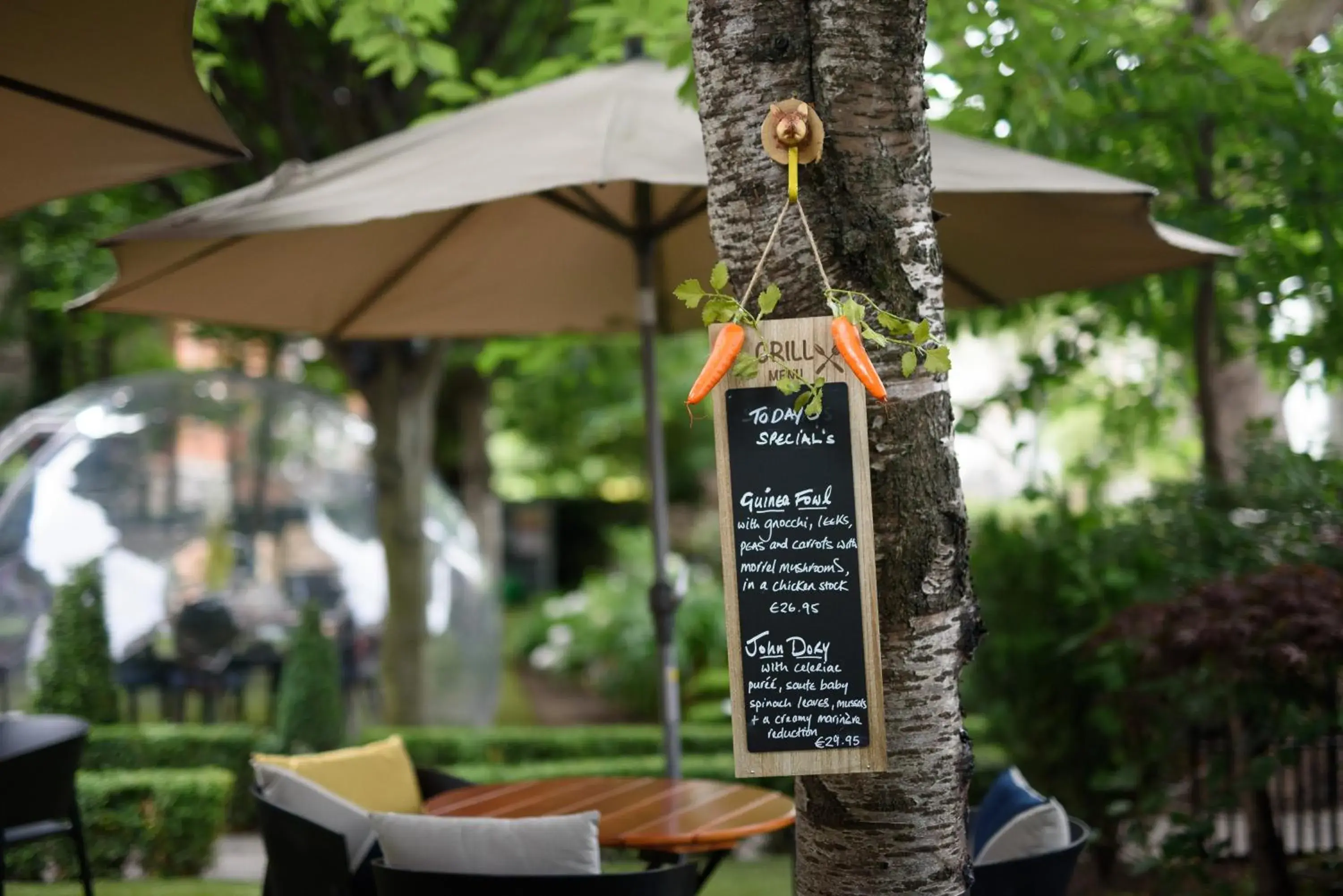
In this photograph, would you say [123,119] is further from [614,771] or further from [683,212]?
[614,771]

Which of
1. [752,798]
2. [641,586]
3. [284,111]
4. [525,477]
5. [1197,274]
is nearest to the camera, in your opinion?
[752,798]

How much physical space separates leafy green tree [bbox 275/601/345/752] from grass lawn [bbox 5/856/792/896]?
124 centimetres

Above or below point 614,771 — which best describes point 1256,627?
above

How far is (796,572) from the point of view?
2.40m

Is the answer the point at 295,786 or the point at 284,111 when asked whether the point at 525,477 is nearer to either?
the point at 284,111

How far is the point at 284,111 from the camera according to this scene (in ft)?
28.5

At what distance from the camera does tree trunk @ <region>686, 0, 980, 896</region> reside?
249 centimetres

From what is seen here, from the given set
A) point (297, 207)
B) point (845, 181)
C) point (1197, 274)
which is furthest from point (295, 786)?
point (1197, 274)

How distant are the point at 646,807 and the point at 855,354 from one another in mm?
2383

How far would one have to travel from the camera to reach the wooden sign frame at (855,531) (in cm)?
237

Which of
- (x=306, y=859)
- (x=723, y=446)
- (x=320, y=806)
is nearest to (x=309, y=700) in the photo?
(x=320, y=806)

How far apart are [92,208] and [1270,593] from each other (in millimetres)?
9075

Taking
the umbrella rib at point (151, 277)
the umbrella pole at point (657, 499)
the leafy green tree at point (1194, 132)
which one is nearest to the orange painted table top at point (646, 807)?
the umbrella pole at point (657, 499)

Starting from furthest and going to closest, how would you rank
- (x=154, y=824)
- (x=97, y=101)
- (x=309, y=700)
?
(x=309, y=700), (x=154, y=824), (x=97, y=101)
